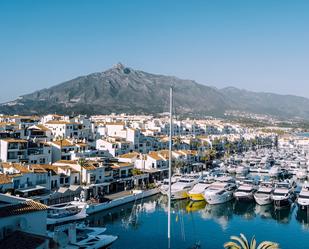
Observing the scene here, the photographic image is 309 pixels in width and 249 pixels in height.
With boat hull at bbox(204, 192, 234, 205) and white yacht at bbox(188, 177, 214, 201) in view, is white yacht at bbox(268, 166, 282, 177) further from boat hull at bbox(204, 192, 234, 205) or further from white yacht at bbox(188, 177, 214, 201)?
boat hull at bbox(204, 192, 234, 205)

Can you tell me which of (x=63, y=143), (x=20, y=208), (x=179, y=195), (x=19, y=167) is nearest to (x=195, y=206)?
(x=179, y=195)

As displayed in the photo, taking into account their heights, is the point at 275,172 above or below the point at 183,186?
below

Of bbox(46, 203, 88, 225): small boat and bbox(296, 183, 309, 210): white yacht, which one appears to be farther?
bbox(296, 183, 309, 210): white yacht

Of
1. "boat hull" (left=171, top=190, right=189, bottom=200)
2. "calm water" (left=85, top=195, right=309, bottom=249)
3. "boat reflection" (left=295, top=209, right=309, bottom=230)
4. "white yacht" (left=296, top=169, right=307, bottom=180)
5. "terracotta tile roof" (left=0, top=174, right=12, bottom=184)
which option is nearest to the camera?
"calm water" (left=85, top=195, right=309, bottom=249)

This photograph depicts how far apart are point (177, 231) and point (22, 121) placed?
66573 millimetres

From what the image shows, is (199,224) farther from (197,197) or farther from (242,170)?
(242,170)

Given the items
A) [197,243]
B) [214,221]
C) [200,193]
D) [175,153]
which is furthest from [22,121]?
[197,243]

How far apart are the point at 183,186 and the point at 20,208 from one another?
42.0m

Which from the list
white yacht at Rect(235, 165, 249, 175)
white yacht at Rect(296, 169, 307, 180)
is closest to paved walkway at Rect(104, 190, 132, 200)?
white yacht at Rect(235, 165, 249, 175)

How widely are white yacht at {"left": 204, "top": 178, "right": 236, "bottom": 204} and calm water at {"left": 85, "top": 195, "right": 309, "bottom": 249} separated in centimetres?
96

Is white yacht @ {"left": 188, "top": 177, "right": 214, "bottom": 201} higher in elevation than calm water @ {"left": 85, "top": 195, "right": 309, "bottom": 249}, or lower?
higher

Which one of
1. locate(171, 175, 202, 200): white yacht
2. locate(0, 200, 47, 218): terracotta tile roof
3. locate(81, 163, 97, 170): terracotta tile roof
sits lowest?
locate(171, 175, 202, 200): white yacht

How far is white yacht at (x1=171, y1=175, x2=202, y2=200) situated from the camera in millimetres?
A: 63553

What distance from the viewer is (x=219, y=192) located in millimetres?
62188
